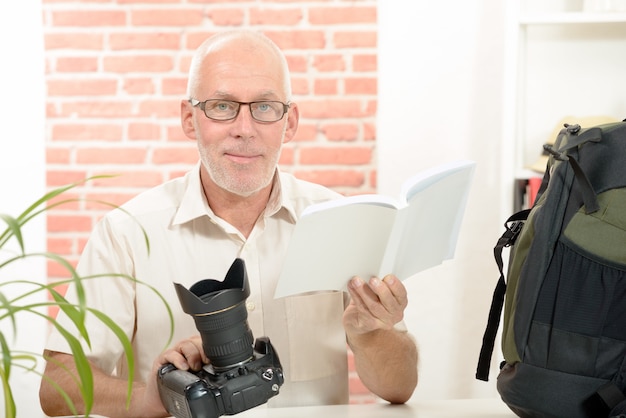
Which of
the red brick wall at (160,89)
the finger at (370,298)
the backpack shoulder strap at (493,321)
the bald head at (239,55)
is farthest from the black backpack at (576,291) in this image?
the red brick wall at (160,89)

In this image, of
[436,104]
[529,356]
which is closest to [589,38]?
[436,104]

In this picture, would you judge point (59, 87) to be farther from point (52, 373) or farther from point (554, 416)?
point (554, 416)

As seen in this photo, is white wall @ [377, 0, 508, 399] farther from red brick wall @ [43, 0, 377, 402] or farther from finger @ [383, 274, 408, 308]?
finger @ [383, 274, 408, 308]

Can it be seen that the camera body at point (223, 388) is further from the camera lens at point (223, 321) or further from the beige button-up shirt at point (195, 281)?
the beige button-up shirt at point (195, 281)

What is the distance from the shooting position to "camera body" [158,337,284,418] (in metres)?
1.12

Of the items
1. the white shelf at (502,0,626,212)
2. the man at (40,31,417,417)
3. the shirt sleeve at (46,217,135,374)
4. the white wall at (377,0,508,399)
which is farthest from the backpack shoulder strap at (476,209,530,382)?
the white wall at (377,0,508,399)

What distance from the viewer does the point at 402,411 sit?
1.38 meters

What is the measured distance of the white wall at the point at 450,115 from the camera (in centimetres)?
251

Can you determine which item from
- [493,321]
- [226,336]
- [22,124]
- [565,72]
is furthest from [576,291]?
[22,124]

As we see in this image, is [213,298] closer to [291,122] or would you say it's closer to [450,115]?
[291,122]

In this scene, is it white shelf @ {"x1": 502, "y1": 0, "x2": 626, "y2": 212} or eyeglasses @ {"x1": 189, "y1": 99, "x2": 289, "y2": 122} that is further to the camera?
white shelf @ {"x1": 502, "y1": 0, "x2": 626, "y2": 212}

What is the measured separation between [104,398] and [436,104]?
4.80ft

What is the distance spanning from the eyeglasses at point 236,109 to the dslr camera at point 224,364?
1.79 feet

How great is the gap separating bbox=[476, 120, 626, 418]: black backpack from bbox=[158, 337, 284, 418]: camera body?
0.36m
